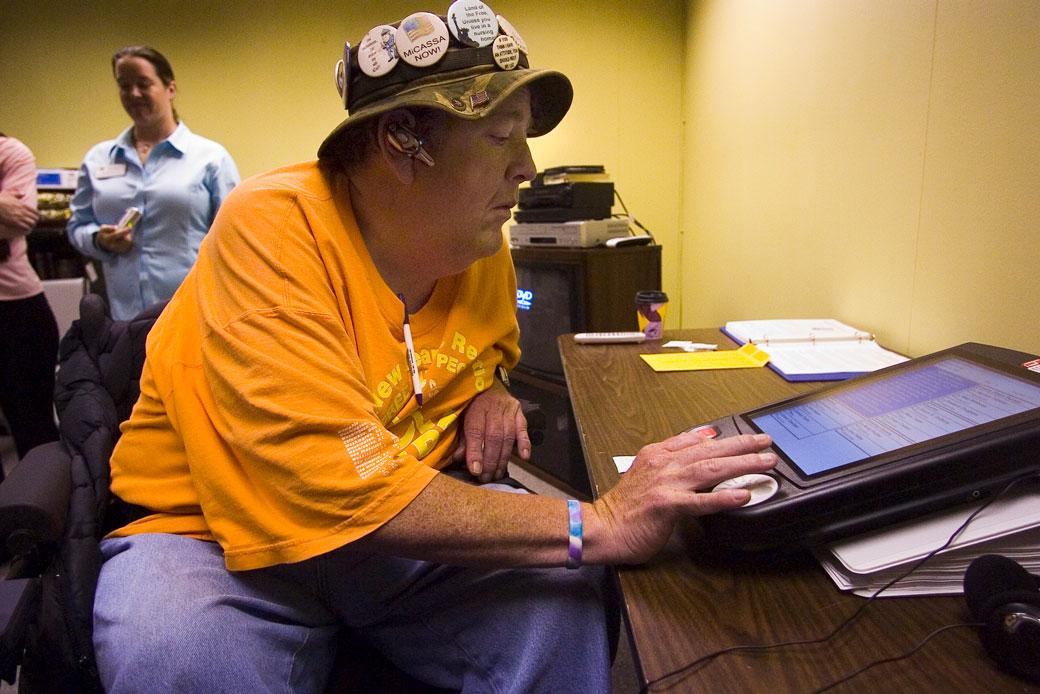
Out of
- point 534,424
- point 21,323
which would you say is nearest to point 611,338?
point 534,424

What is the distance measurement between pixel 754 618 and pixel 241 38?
12.5 feet

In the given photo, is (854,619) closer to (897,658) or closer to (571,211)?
(897,658)

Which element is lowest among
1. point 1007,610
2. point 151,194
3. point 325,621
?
point 325,621

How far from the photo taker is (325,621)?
0.74 m

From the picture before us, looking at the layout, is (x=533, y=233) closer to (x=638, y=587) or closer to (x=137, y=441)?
(x=137, y=441)

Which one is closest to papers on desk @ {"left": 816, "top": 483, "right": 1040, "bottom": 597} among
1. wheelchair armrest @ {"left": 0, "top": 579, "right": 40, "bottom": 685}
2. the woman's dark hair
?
wheelchair armrest @ {"left": 0, "top": 579, "right": 40, "bottom": 685}

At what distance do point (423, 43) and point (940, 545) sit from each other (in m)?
0.77

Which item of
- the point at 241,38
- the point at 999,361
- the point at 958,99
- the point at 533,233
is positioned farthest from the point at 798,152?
the point at 241,38

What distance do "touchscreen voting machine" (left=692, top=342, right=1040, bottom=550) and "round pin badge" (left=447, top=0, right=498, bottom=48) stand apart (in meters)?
0.62

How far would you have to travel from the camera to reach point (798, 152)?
1.66 m

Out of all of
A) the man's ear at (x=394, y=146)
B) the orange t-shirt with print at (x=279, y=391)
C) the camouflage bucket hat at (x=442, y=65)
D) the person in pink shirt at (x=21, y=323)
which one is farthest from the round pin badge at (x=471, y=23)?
the person in pink shirt at (x=21, y=323)

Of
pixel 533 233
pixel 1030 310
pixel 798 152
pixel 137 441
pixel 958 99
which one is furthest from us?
pixel 533 233

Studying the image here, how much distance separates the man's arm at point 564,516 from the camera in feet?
1.82

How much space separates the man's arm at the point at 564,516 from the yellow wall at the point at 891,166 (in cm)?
70
